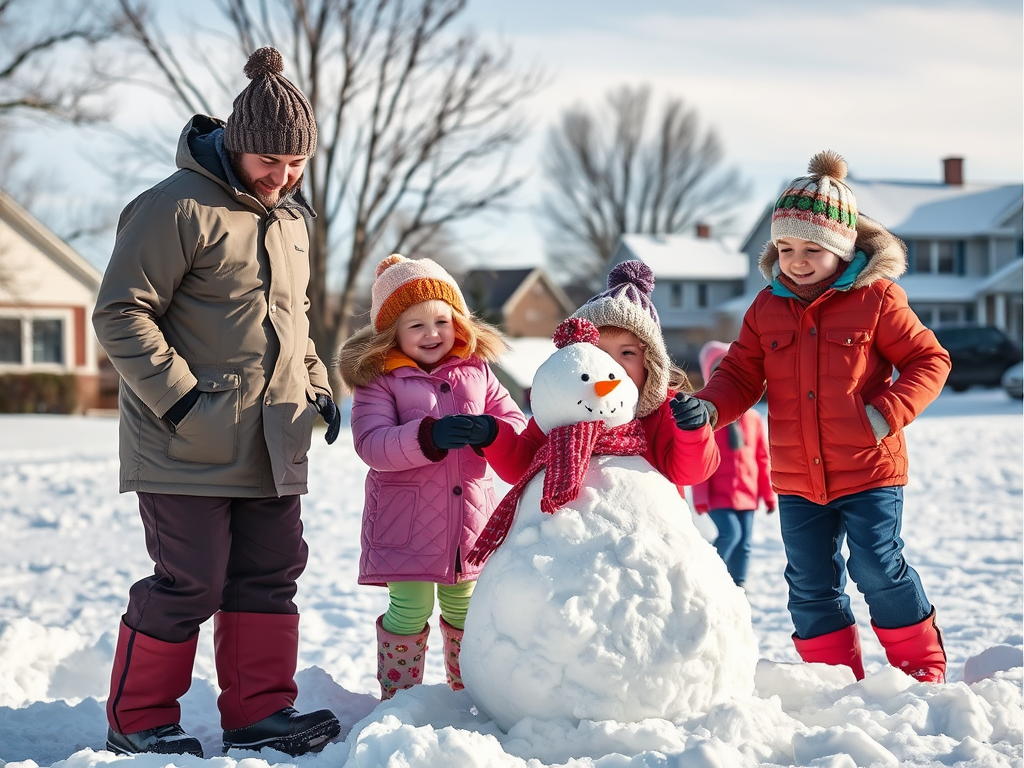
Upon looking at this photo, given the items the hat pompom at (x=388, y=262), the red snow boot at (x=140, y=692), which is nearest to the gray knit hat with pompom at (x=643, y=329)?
the hat pompom at (x=388, y=262)

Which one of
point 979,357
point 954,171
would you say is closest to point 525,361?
point 979,357

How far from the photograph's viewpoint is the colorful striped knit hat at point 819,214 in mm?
3457

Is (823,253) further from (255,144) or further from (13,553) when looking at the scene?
(13,553)

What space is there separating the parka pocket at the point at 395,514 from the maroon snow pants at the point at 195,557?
Result: 34cm

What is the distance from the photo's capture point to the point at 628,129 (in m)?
45.6

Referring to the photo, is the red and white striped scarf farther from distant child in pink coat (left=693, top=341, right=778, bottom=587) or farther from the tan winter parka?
distant child in pink coat (left=693, top=341, right=778, bottom=587)

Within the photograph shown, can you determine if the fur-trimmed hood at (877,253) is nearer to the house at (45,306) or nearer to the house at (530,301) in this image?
the house at (45,306)

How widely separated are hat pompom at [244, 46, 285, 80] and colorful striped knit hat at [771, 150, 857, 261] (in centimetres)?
173

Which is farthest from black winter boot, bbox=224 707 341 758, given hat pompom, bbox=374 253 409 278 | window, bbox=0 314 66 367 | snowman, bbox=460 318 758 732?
window, bbox=0 314 66 367

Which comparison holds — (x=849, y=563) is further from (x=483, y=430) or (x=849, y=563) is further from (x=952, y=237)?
(x=952, y=237)

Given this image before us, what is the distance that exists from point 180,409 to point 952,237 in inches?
1304

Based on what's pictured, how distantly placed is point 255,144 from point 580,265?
135 feet

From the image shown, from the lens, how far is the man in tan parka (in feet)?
9.92

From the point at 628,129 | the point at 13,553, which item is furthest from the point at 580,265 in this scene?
the point at 13,553
